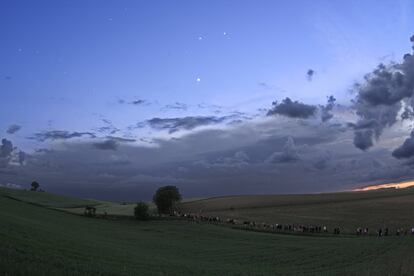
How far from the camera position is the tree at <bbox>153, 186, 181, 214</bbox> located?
101062mm

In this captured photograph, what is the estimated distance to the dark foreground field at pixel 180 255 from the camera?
60.7 ft

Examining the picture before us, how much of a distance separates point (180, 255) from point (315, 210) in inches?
2344

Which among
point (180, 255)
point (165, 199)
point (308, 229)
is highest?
point (165, 199)

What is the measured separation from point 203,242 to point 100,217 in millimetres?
37365

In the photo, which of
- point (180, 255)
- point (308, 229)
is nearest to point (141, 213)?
point (308, 229)

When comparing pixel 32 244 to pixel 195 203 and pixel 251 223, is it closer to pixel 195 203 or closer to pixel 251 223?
pixel 251 223

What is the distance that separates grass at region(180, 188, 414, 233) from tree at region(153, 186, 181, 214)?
4.86 m

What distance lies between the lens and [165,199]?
332 ft

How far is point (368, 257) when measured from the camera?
34219 mm

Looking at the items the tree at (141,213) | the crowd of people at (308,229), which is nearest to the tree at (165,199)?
the tree at (141,213)

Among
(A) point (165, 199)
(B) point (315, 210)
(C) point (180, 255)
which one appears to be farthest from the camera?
(A) point (165, 199)

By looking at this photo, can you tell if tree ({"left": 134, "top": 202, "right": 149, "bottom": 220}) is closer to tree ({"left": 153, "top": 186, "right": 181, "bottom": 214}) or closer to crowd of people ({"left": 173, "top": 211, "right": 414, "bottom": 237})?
crowd of people ({"left": 173, "top": 211, "right": 414, "bottom": 237})

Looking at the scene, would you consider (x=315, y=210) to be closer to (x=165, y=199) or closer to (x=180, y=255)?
(x=165, y=199)

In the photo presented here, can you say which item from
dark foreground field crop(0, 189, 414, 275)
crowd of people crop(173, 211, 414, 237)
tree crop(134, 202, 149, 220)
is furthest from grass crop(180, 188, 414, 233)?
dark foreground field crop(0, 189, 414, 275)
